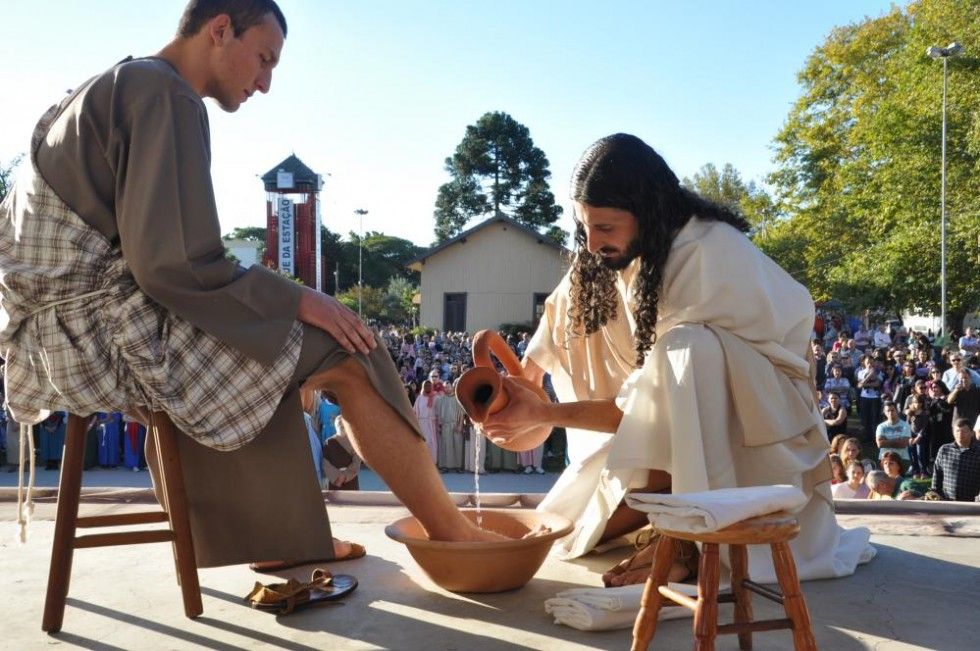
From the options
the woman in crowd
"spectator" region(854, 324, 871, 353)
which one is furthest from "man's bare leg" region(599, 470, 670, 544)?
"spectator" region(854, 324, 871, 353)

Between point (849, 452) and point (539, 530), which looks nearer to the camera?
point (539, 530)

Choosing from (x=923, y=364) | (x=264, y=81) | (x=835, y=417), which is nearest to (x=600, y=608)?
(x=264, y=81)

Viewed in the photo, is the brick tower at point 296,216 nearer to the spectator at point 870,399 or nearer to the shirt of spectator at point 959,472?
the spectator at point 870,399

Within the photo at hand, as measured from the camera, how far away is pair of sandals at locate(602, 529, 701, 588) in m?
2.67

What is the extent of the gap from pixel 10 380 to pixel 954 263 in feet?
80.5

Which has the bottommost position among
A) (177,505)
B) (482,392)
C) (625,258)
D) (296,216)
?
(177,505)

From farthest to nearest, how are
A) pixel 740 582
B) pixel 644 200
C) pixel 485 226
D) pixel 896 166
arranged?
pixel 485 226 → pixel 896 166 → pixel 644 200 → pixel 740 582

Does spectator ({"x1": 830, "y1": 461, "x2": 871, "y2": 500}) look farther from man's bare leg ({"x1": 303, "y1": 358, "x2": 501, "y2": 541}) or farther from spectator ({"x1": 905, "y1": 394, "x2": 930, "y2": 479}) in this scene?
man's bare leg ({"x1": 303, "y1": 358, "x2": 501, "y2": 541})

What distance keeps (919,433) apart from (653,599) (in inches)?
424

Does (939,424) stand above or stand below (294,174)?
below

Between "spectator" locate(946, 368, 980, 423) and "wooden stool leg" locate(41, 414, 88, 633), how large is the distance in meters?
11.2

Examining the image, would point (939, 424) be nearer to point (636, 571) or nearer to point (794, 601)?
point (636, 571)

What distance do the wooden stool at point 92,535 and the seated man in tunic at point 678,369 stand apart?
3.08ft

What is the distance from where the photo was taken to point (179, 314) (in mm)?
2289
